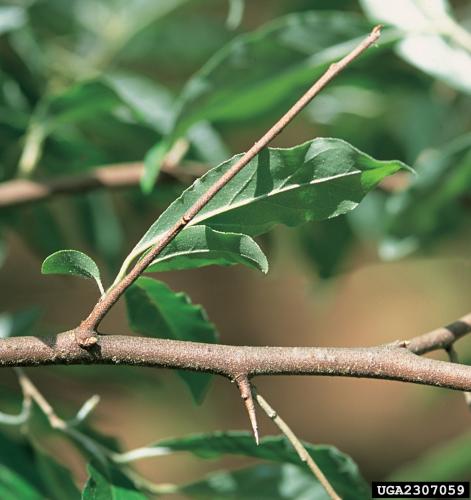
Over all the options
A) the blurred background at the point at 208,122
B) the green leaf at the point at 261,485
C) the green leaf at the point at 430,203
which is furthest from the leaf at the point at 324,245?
the green leaf at the point at 261,485

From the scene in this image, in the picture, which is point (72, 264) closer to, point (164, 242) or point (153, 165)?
point (164, 242)

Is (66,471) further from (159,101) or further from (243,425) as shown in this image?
(243,425)

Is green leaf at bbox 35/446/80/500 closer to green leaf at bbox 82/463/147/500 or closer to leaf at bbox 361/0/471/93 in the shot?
green leaf at bbox 82/463/147/500

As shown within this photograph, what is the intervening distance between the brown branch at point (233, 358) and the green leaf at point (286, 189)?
0.06 meters

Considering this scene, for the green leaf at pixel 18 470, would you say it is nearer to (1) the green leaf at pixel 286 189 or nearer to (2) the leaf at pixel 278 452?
(2) the leaf at pixel 278 452

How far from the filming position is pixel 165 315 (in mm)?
583

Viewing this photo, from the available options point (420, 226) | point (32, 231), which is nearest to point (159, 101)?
point (32, 231)

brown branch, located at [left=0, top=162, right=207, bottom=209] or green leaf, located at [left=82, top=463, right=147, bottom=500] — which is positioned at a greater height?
brown branch, located at [left=0, top=162, right=207, bottom=209]

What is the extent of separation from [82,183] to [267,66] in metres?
0.22

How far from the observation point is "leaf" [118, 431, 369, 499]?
60 cm

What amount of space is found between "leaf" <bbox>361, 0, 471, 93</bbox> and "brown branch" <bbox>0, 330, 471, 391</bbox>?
433mm

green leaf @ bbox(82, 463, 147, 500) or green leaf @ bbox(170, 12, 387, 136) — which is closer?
green leaf @ bbox(82, 463, 147, 500)

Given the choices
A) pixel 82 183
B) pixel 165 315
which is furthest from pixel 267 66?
pixel 165 315

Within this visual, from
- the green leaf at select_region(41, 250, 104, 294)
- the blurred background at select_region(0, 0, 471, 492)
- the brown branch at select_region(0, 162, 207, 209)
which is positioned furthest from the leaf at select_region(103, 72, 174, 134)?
the green leaf at select_region(41, 250, 104, 294)
